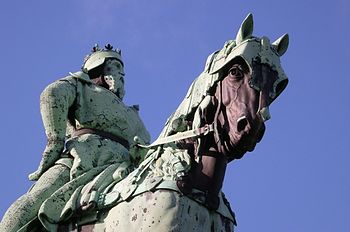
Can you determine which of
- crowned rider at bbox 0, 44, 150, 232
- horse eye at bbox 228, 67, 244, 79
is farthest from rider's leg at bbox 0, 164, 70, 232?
horse eye at bbox 228, 67, 244, 79

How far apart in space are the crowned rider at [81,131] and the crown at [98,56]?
1 cm

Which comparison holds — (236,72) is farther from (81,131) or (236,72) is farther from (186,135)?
(81,131)

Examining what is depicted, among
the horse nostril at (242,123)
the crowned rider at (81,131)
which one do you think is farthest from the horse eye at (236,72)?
the crowned rider at (81,131)

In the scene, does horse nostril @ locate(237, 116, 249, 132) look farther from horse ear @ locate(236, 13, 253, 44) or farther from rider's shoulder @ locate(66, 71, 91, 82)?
rider's shoulder @ locate(66, 71, 91, 82)

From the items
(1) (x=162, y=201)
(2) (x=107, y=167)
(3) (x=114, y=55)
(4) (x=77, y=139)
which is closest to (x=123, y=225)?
(1) (x=162, y=201)

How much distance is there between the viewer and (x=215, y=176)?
354 inches

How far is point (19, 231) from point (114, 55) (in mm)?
2790

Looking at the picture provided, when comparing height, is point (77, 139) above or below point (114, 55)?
below

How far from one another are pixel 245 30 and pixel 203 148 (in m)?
1.20

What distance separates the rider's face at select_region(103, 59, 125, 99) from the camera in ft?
37.3

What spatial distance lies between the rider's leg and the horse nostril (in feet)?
7.39

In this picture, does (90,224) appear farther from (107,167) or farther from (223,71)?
(223,71)

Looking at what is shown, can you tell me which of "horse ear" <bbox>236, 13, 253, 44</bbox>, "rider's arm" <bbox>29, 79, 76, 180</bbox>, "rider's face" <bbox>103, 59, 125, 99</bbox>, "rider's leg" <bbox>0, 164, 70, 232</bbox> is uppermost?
"rider's face" <bbox>103, 59, 125, 99</bbox>

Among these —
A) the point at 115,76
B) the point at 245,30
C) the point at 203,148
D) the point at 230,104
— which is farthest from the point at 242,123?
the point at 115,76
